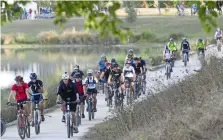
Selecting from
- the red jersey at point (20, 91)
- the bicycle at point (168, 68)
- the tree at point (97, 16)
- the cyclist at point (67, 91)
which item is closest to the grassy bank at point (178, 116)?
the cyclist at point (67, 91)

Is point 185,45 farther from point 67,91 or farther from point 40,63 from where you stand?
point 67,91

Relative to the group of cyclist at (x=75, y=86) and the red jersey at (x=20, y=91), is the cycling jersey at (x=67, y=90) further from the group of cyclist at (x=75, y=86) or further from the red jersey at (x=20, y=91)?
the red jersey at (x=20, y=91)

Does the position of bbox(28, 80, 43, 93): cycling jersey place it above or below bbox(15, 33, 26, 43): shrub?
above

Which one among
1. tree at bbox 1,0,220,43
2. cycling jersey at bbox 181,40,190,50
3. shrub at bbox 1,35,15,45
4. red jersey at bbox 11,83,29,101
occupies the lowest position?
shrub at bbox 1,35,15,45

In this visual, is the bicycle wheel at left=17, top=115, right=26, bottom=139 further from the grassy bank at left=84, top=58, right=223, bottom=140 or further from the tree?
the tree

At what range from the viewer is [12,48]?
8225cm

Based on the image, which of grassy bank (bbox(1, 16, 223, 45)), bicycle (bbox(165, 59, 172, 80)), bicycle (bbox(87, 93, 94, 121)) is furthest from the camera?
grassy bank (bbox(1, 16, 223, 45))

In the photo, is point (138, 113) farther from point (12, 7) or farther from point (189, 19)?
point (189, 19)

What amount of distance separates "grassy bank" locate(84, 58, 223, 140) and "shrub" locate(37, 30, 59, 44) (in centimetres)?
6505

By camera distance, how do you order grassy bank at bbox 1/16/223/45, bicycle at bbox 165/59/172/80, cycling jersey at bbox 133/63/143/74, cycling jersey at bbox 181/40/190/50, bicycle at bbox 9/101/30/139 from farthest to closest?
1. grassy bank at bbox 1/16/223/45
2. cycling jersey at bbox 181/40/190/50
3. bicycle at bbox 165/59/172/80
4. cycling jersey at bbox 133/63/143/74
5. bicycle at bbox 9/101/30/139

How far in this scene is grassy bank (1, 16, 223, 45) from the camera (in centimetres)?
8106

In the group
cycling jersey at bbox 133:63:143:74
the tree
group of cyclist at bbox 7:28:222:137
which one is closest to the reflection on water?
cycling jersey at bbox 133:63:143:74

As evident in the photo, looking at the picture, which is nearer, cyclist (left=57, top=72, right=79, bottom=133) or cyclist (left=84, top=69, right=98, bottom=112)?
cyclist (left=57, top=72, right=79, bottom=133)

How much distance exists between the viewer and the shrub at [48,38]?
3386 inches
